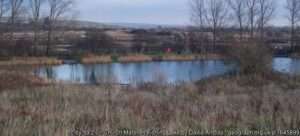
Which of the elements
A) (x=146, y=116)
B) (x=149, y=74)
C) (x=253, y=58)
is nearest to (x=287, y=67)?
(x=253, y=58)

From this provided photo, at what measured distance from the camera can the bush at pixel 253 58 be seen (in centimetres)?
1658

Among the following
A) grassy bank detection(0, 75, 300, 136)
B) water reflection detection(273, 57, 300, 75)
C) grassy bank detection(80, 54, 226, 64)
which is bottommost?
grassy bank detection(80, 54, 226, 64)

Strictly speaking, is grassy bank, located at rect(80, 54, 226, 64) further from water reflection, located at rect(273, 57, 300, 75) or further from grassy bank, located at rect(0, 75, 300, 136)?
grassy bank, located at rect(0, 75, 300, 136)

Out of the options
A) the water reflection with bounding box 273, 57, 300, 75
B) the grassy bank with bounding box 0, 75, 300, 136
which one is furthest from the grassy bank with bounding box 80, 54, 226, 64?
the grassy bank with bounding box 0, 75, 300, 136

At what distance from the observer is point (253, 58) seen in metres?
16.8

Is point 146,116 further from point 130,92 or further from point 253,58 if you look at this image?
point 253,58

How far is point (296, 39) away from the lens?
41.4m

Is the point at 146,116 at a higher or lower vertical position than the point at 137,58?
higher

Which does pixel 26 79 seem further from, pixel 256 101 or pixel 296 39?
pixel 296 39

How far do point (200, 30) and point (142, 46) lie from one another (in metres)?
6.79

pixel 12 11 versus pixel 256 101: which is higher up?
pixel 12 11

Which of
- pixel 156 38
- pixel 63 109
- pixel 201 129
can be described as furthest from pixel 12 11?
pixel 201 129

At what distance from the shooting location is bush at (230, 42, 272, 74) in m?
16.6

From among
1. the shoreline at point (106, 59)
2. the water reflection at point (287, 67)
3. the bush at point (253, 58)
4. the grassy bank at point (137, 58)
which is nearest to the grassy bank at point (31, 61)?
the shoreline at point (106, 59)
